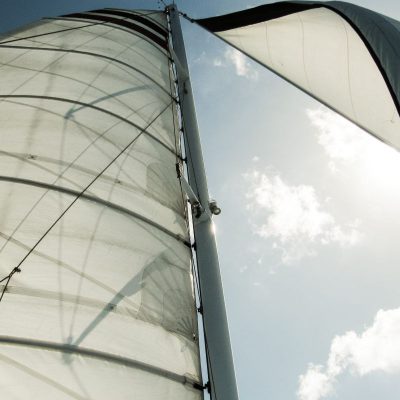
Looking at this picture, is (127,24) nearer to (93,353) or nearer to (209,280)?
(209,280)

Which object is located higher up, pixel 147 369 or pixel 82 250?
pixel 82 250

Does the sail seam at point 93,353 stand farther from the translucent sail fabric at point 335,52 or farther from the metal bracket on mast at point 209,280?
the translucent sail fabric at point 335,52

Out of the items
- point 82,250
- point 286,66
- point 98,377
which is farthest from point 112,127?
point 98,377

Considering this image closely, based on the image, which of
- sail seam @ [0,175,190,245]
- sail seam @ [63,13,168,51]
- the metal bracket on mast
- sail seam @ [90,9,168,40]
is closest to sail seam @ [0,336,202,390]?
the metal bracket on mast

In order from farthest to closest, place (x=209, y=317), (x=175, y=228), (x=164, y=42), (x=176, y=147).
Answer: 1. (x=164, y=42)
2. (x=176, y=147)
3. (x=175, y=228)
4. (x=209, y=317)

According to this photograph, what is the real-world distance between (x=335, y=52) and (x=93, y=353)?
3.05 meters

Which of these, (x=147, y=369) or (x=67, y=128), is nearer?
(x=147, y=369)

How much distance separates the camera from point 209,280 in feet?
9.80

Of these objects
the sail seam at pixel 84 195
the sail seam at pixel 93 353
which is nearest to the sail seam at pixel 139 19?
the sail seam at pixel 84 195

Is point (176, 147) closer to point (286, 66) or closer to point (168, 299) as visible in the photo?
point (286, 66)

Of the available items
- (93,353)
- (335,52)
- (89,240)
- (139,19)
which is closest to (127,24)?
(139,19)

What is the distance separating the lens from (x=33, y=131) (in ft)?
12.8

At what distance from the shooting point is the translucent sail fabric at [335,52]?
2.47m

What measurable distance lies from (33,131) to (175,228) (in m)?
1.70
